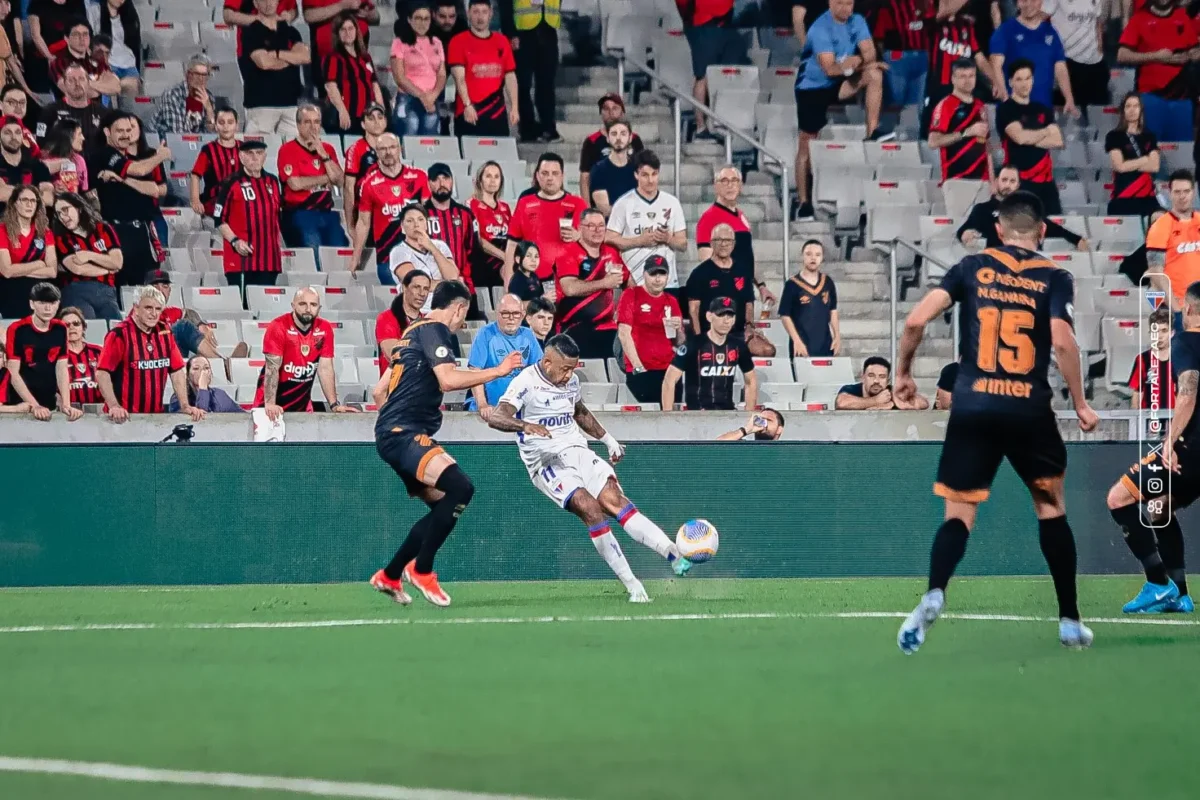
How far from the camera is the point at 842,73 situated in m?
18.8

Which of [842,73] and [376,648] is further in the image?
[842,73]

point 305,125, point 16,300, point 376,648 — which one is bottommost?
point 376,648

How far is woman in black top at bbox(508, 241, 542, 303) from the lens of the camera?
1532 cm

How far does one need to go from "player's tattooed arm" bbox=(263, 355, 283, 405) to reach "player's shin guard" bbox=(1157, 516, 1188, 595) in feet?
24.2

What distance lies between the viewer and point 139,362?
1443cm

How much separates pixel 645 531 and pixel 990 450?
4194 millimetres

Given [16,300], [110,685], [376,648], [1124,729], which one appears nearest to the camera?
[1124,729]

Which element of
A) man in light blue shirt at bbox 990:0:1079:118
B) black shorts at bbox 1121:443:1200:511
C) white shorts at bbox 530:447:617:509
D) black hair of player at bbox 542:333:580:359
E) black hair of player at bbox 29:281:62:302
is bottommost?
white shorts at bbox 530:447:617:509

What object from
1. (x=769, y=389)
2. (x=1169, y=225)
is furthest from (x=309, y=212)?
(x=1169, y=225)

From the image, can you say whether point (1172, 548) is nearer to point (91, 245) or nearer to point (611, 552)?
point (611, 552)

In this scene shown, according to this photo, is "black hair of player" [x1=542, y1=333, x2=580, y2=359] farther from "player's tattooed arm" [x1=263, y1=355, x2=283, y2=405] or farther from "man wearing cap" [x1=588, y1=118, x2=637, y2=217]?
"man wearing cap" [x1=588, y1=118, x2=637, y2=217]

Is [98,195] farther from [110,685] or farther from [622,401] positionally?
[110,685]

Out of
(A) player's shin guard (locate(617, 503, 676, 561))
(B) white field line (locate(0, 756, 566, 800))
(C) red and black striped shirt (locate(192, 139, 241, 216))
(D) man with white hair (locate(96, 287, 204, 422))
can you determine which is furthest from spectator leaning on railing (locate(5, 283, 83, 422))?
(B) white field line (locate(0, 756, 566, 800))

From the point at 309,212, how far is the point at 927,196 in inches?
272
